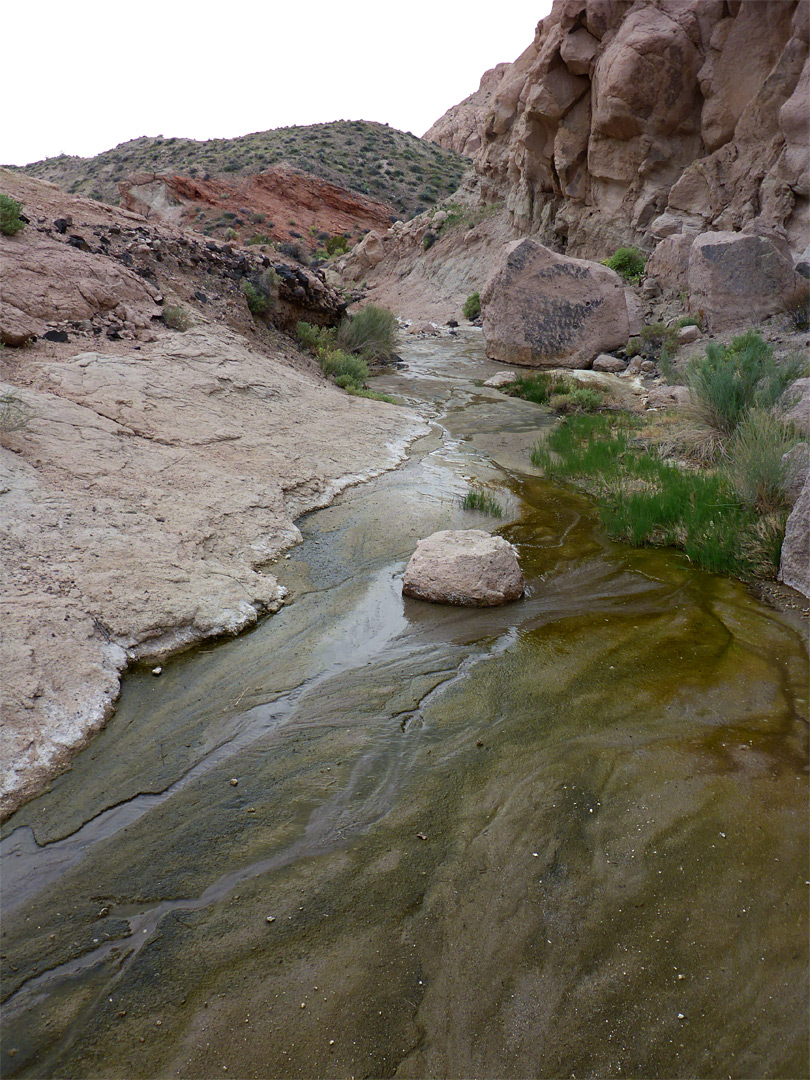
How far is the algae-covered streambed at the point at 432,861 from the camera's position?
1.74 m

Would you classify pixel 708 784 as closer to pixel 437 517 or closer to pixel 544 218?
pixel 437 517

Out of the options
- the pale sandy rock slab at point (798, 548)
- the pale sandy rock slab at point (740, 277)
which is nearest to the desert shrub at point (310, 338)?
the pale sandy rock slab at point (740, 277)

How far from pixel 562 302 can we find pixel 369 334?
3965 millimetres

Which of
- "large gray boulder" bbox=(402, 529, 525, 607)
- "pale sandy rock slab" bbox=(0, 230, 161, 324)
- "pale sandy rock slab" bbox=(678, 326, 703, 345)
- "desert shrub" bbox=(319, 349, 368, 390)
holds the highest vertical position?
"pale sandy rock slab" bbox=(0, 230, 161, 324)

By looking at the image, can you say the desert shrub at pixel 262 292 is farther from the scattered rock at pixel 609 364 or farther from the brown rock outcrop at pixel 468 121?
the brown rock outcrop at pixel 468 121

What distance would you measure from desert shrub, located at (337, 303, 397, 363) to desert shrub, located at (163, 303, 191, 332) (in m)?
4.47

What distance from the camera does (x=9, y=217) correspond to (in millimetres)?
7414

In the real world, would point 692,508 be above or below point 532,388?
below

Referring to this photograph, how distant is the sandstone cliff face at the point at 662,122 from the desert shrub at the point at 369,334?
7949mm

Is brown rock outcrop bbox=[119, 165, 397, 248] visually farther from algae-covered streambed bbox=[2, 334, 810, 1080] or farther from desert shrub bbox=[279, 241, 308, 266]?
algae-covered streambed bbox=[2, 334, 810, 1080]

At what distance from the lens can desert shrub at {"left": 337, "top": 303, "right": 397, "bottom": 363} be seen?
13.1 m

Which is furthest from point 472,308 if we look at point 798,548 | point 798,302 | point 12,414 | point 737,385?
point 798,548

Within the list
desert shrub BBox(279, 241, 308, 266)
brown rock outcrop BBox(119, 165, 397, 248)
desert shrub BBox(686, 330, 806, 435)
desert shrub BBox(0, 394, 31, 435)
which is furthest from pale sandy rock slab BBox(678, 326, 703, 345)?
brown rock outcrop BBox(119, 165, 397, 248)

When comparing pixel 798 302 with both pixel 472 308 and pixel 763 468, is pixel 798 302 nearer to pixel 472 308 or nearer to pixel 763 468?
pixel 763 468
